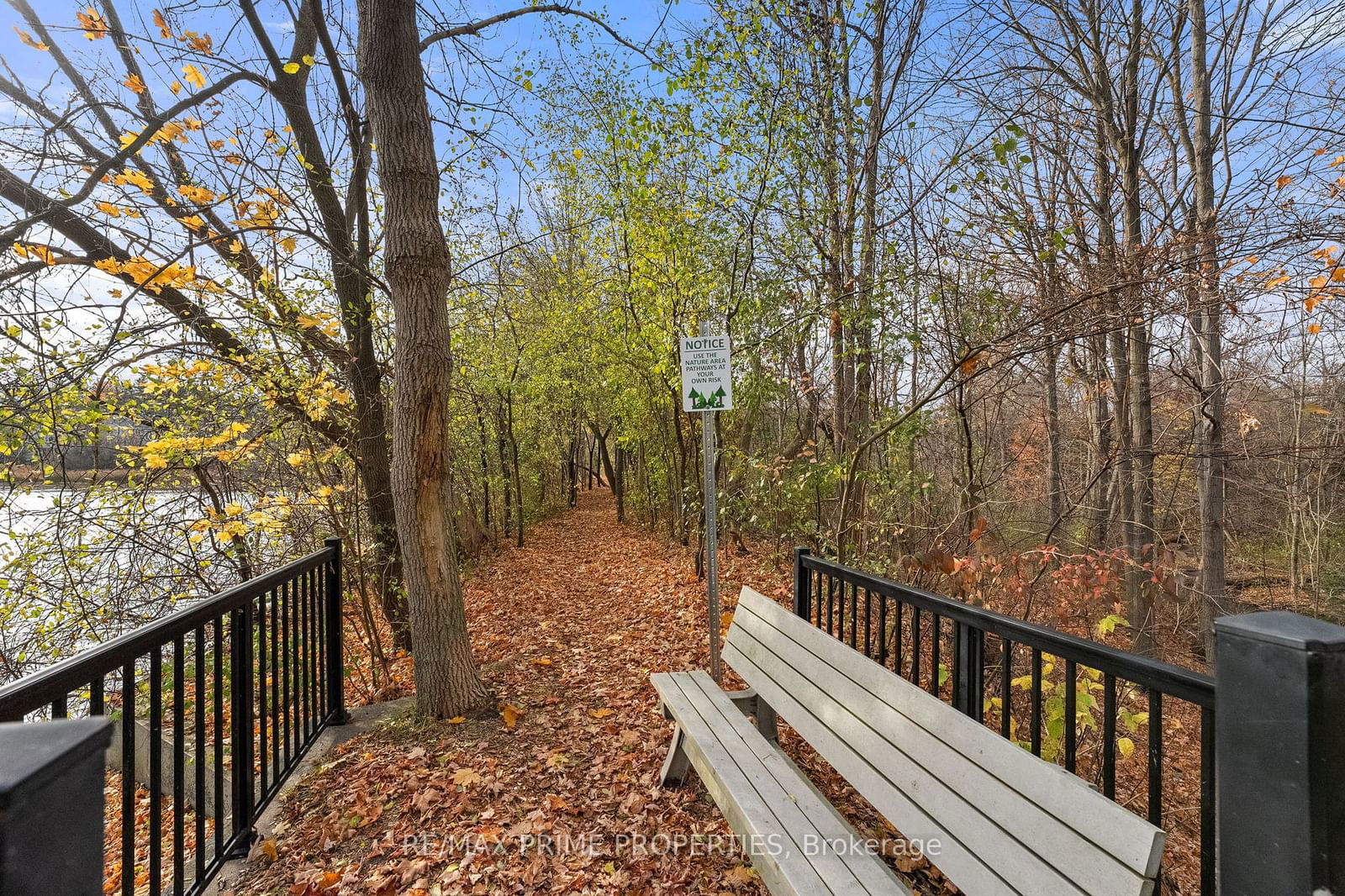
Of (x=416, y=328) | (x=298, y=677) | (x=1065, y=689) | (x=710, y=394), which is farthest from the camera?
(x=710, y=394)

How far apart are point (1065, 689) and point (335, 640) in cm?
380

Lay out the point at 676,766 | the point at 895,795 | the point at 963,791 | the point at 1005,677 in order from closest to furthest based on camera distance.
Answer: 1. the point at 963,791
2. the point at 895,795
3. the point at 1005,677
4. the point at 676,766

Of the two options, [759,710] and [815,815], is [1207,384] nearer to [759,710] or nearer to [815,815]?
[759,710]

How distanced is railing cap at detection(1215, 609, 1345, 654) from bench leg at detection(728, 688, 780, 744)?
225 centimetres

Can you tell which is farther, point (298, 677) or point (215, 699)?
point (298, 677)

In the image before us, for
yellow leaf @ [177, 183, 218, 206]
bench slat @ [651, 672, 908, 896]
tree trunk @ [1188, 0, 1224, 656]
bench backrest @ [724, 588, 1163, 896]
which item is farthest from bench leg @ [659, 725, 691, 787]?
tree trunk @ [1188, 0, 1224, 656]

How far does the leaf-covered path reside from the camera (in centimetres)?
247

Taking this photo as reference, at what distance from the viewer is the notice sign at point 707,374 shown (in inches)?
160

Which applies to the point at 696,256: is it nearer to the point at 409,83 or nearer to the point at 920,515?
the point at 409,83

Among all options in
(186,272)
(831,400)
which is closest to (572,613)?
(831,400)

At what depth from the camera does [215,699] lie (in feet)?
8.83

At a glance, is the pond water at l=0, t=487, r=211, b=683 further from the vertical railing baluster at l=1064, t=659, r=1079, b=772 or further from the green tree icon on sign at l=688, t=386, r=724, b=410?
the vertical railing baluster at l=1064, t=659, r=1079, b=772

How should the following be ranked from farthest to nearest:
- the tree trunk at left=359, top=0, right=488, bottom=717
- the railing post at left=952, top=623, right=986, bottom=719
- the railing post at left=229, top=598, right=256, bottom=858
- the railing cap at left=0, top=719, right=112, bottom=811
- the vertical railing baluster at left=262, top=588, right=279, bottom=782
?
1. the tree trunk at left=359, top=0, right=488, bottom=717
2. the vertical railing baluster at left=262, top=588, right=279, bottom=782
3. the railing post at left=229, top=598, right=256, bottom=858
4. the railing post at left=952, top=623, right=986, bottom=719
5. the railing cap at left=0, top=719, right=112, bottom=811

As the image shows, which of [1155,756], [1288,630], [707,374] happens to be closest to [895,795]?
[1155,756]
